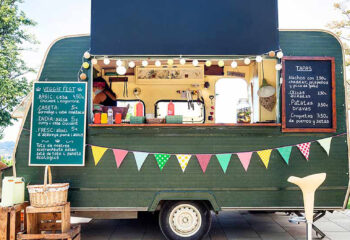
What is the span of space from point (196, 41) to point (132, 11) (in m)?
1.16

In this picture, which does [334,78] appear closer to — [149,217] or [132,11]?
[132,11]

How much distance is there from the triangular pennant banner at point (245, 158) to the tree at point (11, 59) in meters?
12.3

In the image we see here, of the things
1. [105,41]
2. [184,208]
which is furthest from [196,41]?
[184,208]

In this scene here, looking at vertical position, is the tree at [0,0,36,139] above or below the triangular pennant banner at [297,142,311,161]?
above

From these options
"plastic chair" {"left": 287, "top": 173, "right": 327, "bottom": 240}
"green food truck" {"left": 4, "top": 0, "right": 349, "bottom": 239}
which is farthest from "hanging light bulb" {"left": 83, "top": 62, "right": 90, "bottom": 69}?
"plastic chair" {"left": 287, "top": 173, "right": 327, "bottom": 240}

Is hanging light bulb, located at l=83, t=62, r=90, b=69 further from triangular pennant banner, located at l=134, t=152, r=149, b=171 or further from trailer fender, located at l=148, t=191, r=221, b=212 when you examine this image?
trailer fender, located at l=148, t=191, r=221, b=212

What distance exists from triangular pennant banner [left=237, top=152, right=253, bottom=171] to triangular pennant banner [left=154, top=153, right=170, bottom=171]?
1171 mm

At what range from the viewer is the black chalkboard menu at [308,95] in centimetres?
476

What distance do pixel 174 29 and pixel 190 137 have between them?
179 centimetres

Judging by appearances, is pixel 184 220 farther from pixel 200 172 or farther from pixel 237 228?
pixel 237 228

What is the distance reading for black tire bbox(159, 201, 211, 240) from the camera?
4746 mm

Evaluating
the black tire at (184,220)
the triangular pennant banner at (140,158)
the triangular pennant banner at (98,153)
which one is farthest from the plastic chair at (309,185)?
the triangular pennant banner at (98,153)

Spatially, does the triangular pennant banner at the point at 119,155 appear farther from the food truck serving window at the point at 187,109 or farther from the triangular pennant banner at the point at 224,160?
the food truck serving window at the point at 187,109

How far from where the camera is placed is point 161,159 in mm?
4719
